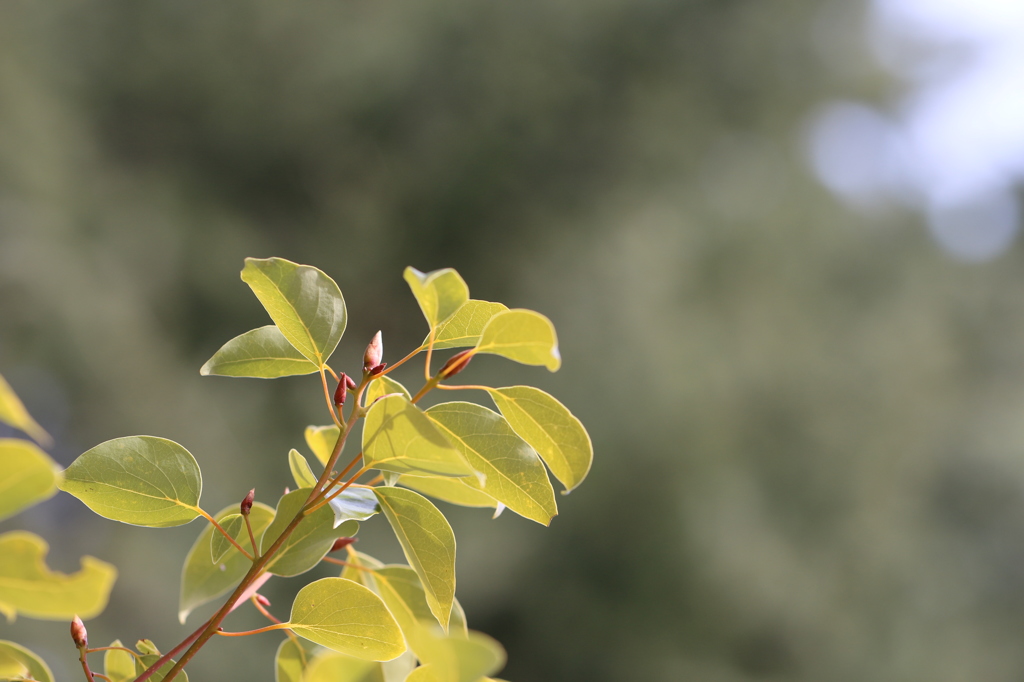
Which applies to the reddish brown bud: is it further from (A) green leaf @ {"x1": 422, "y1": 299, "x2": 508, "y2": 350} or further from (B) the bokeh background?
(B) the bokeh background

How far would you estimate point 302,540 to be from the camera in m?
0.21

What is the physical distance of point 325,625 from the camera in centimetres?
21

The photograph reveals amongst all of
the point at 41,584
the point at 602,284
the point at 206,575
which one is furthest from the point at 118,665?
the point at 602,284

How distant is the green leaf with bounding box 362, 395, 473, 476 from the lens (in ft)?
0.54

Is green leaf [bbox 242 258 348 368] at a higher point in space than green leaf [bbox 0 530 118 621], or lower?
higher

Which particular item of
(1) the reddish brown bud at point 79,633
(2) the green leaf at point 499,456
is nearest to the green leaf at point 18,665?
(1) the reddish brown bud at point 79,633

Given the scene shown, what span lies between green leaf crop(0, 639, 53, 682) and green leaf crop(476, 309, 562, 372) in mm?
131

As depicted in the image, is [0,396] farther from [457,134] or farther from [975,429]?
[975,429]

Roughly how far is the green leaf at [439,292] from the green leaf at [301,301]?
34 millimetres

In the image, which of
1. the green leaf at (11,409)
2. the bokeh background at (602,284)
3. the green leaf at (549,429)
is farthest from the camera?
the bokeh background at (602,284)

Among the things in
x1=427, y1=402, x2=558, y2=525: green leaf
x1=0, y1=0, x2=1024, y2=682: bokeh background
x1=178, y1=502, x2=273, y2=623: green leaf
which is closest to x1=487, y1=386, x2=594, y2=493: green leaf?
x1=427, y1=402, x2=558, y2=525: green leaf

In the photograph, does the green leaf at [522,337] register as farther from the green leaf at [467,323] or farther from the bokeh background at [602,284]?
the bokeh background at [602,284]

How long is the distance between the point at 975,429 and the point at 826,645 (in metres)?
1.03

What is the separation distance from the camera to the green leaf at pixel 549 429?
0.21 m
